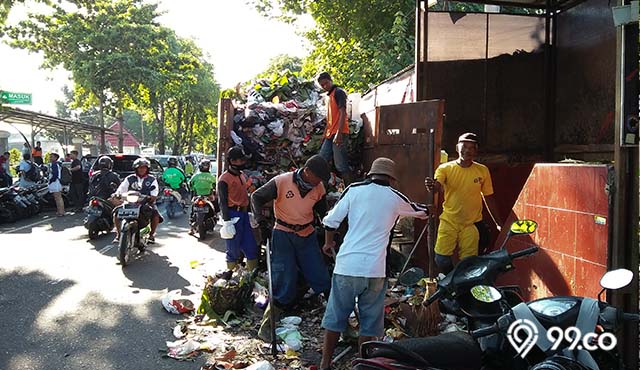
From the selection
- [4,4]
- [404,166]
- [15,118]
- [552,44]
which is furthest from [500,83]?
[15,118]

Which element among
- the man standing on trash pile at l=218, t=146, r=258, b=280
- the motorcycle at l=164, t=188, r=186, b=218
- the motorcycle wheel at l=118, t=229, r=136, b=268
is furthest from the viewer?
the motorcycle at l=164, t=188, r=186, b=218

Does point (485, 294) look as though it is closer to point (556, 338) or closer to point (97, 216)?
point (556, 338)

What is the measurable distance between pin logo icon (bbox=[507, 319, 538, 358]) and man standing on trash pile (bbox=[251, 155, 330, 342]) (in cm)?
257

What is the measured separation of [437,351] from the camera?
8.41ft

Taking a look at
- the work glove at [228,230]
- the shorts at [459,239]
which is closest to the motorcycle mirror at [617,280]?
the shorts at [459,239]

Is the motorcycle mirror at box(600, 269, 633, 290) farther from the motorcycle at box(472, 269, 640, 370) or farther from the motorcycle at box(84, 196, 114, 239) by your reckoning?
the motorcycle at box(84, 196, 114, 239)

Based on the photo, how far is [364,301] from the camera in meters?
3.97

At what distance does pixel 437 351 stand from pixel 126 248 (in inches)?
249

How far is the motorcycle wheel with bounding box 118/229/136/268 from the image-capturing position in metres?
7.75

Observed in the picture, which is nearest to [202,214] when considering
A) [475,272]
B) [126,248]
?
[126,248]

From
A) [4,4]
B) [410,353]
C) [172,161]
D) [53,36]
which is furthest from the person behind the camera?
[53,36]

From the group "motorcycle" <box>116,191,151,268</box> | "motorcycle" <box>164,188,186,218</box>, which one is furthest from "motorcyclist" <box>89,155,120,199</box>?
"motorcycle" <box>164,188,186,218</box>

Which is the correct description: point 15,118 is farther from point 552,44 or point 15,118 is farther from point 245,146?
point 552,44

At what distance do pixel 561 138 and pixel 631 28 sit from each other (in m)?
4.96
